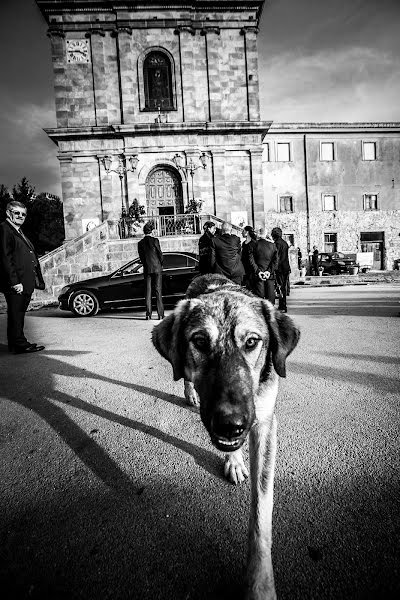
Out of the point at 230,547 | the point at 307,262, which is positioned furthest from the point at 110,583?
the point at 307,262

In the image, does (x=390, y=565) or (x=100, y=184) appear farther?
(x=100, y=184)

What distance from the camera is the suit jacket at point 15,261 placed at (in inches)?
207

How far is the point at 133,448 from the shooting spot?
2539 mm

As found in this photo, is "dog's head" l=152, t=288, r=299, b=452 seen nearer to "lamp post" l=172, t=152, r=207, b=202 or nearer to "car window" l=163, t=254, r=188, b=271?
"car window" l=163, t=254, r=188, b=271

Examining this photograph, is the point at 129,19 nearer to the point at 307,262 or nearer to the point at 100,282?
the point at 100,282

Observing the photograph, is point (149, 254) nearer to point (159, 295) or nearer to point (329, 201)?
point (159, 295)

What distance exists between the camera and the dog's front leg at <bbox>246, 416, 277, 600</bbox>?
1362 mm

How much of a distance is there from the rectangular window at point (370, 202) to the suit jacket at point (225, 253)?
35.1 metres

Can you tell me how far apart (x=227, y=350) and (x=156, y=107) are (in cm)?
2533

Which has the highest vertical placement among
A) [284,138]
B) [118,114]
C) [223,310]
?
[284,138]

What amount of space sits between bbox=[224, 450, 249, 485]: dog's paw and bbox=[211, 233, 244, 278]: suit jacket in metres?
4.56

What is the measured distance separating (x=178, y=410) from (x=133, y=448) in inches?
28.5

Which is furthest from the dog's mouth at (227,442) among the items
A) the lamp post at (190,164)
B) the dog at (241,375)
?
the lamp post at (190,164)

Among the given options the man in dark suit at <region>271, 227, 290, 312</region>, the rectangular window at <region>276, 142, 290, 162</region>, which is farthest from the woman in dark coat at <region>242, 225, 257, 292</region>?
the rectangular window at <region>276, 142, 290, 162</region>
